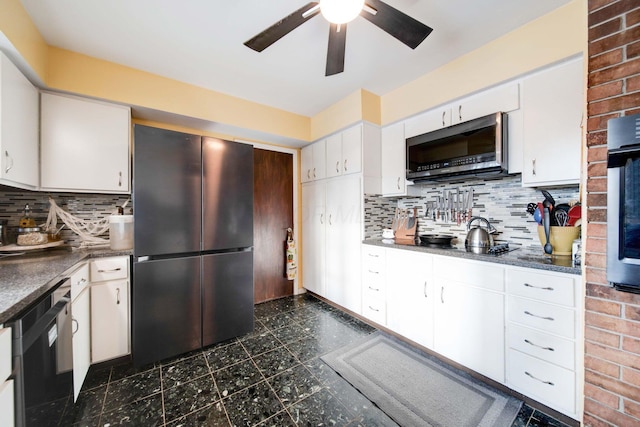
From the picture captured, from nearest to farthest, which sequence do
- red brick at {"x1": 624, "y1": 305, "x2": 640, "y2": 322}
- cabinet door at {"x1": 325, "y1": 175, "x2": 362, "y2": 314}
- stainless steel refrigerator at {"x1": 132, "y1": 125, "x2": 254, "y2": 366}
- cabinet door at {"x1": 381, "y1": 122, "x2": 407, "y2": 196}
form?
red brick at {"x1": 624, "y1": 305, "x2": 640, "y2": 322} < stainless steel refrigerator at {"x1": 132, "y1": 125, "x2": 254, "y2": 366} < cabinet door at {"x1": 381, "y1": 122, "x2": 407, "y2": 196} < cabinet door at {"x1": 325, "y1": 175, "x2": 362, "y2": 314}

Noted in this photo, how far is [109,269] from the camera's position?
73.3 inches

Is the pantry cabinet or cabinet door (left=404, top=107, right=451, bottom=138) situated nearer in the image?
the pantry cabinet

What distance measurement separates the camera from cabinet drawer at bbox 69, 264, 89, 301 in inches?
57.9

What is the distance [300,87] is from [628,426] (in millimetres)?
3054

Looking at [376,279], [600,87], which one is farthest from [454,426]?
[600,87]

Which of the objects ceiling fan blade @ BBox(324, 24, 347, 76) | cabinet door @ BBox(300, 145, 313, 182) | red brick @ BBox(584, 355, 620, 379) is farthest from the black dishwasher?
cabinet door @ BBox(300, 145, 313, 182)

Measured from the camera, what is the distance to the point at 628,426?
96 centimetres

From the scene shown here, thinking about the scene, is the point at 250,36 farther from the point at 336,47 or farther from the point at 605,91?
the point at 605,91

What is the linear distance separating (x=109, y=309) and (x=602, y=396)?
2935 millimetres

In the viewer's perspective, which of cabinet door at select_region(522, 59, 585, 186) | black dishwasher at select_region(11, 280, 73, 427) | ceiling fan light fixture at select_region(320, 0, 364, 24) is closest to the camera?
black dishwasher at select_region(11, 280, 73, 427)

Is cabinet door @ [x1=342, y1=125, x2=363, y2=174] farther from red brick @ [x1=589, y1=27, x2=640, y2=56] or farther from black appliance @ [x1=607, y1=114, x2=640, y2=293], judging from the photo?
black appliance @ [x1=607, y1=114, x2=640, y2=293]

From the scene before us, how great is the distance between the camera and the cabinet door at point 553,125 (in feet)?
5.16

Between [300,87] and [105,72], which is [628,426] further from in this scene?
[105,72]

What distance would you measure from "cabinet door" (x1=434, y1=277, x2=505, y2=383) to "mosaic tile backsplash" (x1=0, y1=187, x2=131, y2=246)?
304 centimetres
